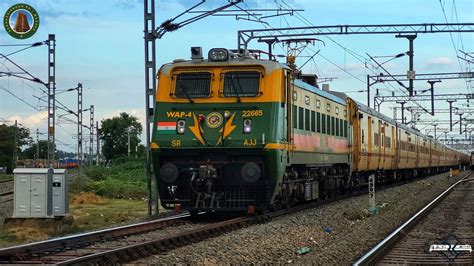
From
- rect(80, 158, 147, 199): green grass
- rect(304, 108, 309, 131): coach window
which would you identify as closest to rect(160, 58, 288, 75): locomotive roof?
rect(304, 108, 309, 131): coach window

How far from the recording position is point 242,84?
1462 cm

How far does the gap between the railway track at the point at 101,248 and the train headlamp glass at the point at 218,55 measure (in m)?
3.81

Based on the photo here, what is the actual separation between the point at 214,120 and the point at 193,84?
1.07 metres

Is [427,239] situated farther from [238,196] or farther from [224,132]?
[224,132]

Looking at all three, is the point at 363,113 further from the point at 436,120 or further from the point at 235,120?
the point at 436,120

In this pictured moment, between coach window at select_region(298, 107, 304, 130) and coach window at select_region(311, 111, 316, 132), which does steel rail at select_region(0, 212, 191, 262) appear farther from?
coach window at select_region(311, 111, 316, 132)

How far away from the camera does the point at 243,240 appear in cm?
1163

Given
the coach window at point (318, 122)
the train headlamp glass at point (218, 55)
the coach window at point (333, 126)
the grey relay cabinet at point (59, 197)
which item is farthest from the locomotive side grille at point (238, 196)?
the coach window at point (333, 126)

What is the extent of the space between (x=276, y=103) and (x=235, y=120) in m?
1.01

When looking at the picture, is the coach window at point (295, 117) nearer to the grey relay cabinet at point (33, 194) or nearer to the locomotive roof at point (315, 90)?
the locomotive roof at point (315, 90)

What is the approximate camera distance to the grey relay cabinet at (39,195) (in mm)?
18609

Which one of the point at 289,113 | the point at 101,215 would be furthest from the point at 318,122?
the point at 101,215

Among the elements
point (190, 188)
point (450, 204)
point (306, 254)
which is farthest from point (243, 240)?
point (450, 204)

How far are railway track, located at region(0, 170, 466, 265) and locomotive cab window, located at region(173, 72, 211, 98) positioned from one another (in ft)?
10.1
